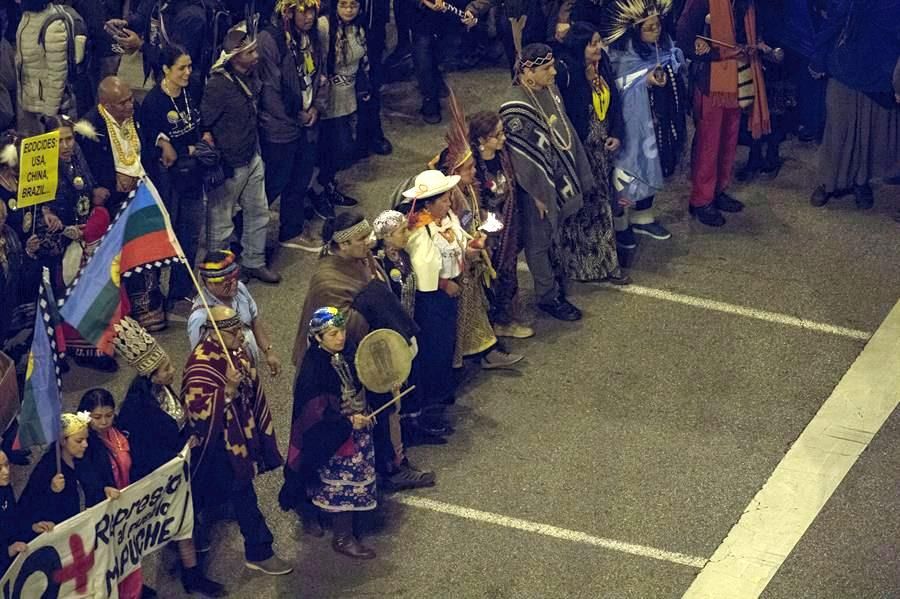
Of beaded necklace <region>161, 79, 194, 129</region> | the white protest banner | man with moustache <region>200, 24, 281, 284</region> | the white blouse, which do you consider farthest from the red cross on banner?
man with moustache <region>200, 24, 281, 284</region>

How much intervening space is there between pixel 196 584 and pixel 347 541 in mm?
968

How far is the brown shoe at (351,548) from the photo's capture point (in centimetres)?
1151

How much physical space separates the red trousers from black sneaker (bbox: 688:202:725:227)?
44 mm

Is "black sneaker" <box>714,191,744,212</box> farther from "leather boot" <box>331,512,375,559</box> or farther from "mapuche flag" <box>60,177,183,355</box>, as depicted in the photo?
"mapuche flag" <box>60,177,183,355</box>

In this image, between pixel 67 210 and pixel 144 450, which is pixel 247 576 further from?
pixel 67 210

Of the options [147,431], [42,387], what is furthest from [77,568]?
[42,387]

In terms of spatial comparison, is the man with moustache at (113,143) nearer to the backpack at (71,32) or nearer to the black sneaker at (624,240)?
the backpack at (71,32)

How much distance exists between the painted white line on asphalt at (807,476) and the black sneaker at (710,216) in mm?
1943

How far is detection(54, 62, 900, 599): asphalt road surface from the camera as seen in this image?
11.4m

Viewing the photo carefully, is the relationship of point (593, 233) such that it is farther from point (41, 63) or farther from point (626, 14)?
point (41, 63)

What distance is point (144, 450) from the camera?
10625 mm

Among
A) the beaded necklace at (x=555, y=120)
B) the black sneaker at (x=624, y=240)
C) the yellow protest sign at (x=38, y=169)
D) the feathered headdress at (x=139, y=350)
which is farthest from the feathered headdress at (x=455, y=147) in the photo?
the feathered headdress at (x=139, y=350)

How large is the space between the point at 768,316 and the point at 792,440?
169cm

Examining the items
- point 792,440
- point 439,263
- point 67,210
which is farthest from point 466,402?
point 67,210
